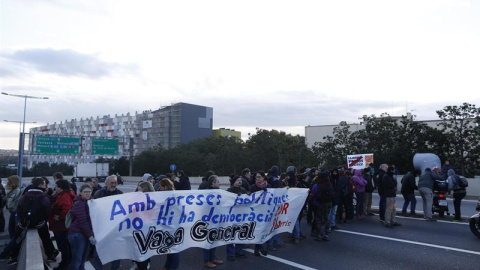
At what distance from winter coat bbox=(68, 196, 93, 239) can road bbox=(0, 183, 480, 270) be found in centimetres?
192

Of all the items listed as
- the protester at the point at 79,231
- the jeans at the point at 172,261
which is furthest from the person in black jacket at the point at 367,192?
the protester at the point at 79,231

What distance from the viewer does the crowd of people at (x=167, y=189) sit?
286 inches

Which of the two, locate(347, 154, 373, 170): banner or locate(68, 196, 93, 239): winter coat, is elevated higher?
locate(347, 154, 373, 170): banner

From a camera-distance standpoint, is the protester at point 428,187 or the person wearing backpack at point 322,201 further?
the protester at point 428,187

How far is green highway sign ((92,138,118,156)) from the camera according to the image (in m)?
54.8

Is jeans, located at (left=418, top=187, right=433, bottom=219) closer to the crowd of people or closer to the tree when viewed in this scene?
the crowd of people

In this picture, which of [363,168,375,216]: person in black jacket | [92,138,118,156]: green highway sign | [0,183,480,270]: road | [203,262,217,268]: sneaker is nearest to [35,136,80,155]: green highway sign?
[92,138,118,156]: green highway sign

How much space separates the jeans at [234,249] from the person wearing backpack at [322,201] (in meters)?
2.62

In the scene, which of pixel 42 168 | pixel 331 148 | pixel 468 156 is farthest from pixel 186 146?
pixel 468 156

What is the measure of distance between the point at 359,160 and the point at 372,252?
13114 millimetres

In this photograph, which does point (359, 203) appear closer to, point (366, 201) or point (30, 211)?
point (366, 201)

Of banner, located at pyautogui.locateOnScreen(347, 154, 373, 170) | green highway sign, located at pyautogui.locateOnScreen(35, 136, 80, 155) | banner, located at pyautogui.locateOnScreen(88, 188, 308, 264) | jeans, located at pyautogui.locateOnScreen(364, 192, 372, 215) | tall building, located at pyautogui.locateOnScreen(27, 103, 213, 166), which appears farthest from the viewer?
tall building, located at pyautogui.locateOnScreen(27, 103, 213, 166)

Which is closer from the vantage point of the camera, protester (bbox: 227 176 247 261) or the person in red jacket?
the person in red jacket

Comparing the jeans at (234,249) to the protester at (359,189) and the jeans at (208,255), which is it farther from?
the protester at (359,189)
